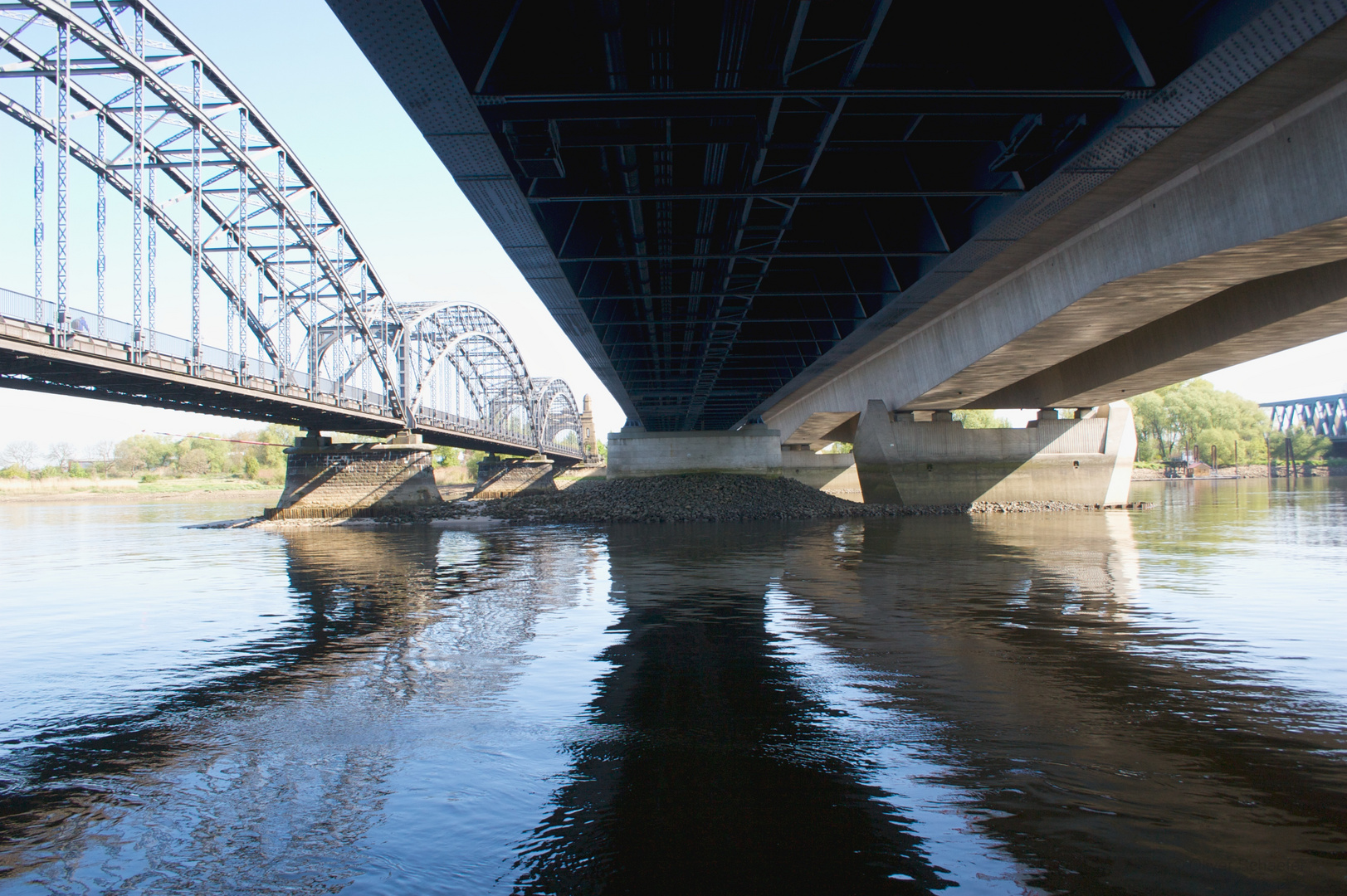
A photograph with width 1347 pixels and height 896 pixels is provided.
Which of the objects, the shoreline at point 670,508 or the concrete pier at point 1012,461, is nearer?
the shoreline at point 670,508

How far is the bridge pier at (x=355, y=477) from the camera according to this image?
191 ft

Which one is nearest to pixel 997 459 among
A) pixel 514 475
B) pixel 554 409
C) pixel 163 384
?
pixel 163 384

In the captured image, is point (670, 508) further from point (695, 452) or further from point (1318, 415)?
point (1318, 415)

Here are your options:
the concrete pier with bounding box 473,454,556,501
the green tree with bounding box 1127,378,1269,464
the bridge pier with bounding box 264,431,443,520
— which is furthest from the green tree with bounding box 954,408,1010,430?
the bridge pier with bounding box 264,431,443,520

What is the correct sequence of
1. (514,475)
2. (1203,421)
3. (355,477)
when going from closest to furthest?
(355,477)
(514,475)
(1203,421)

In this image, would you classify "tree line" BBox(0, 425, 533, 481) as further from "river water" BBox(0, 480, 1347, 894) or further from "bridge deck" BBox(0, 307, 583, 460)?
"river water" BBox(0, 480, 1347, 894)

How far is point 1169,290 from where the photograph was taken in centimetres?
1927

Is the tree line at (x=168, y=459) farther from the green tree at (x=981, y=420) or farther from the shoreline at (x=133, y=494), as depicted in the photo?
the green tree at (x=981, y=420)

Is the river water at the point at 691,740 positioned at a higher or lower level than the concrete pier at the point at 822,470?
lower

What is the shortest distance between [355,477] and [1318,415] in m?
185

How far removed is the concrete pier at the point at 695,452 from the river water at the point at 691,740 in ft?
142

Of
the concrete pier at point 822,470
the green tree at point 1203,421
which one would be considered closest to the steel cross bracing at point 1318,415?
the green tree at point 1203,421

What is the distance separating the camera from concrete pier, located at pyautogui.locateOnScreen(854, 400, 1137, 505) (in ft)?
144

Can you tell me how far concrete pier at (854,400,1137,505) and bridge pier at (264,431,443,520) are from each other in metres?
34.6
